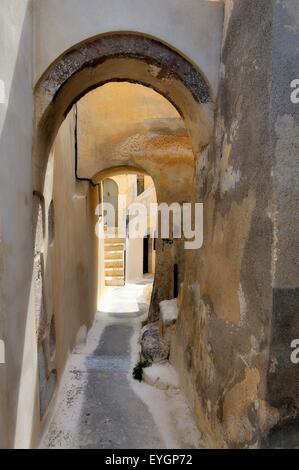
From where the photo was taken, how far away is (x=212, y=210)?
273cm

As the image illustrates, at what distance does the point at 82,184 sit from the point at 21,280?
3817 millimetres

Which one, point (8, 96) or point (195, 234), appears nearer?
point (8, 96)

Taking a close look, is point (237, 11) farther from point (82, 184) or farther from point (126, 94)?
point (82, 184)

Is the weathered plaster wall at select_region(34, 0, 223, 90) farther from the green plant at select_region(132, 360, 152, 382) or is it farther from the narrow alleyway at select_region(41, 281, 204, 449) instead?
the green plant at select_region(132, 360, 152, 382)

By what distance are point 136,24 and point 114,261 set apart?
10416 millimetres

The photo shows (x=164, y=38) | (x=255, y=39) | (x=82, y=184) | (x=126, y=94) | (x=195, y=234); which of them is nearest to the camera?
(x=255, y=39)

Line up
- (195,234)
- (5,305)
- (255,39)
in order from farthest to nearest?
(195,234)
(255,39)
(5,305)

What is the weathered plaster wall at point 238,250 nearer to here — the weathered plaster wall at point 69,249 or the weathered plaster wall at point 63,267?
the weathered plaster wall at point 63,267

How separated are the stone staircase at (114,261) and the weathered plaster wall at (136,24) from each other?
32.4ft

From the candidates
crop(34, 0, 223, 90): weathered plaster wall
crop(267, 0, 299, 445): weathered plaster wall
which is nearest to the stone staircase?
crop(34, 0, 223, 90): weathered plaster wall

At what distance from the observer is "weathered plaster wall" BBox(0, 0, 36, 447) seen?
1.91m

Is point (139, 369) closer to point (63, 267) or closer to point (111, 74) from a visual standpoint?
point (63, 267)

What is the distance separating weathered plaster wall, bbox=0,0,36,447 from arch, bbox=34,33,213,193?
0.60ft
